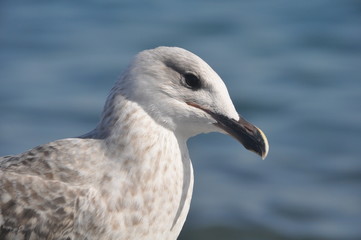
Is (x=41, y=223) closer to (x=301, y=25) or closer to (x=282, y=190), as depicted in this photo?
(x=282, y=190)

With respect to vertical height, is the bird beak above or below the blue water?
below

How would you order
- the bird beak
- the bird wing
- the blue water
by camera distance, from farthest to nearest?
the blue water < the bird beak < the bird wing

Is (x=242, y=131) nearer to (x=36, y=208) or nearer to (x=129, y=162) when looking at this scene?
(x=129, y=162)

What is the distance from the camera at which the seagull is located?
13.8 feet

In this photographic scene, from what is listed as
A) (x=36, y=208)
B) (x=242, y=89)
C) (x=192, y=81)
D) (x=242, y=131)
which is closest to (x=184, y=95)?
(x=192, y=81)

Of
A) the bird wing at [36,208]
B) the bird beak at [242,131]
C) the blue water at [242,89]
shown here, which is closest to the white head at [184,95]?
the bird beak at [242,131]

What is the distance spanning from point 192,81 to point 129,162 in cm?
52

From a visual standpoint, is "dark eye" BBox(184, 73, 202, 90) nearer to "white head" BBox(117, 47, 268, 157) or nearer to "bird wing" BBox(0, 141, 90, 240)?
"white head" BBox(117, 47, 268, 157)

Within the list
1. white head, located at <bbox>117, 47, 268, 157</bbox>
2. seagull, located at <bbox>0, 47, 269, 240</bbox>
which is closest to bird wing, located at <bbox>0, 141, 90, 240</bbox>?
seagull, located at <bbox>0, 47, 269, 240</bbox>

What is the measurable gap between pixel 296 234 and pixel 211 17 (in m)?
4.19

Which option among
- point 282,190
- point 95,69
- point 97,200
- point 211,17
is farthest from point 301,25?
point 97,200

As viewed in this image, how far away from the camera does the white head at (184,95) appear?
14.1ft

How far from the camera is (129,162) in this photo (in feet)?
14.4

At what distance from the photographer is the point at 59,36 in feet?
33.3
